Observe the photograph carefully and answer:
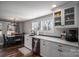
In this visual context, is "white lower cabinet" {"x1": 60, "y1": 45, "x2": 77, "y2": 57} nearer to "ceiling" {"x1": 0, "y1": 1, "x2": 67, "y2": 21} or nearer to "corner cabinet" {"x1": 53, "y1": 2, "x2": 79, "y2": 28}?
"corner cabinet" {"x1": 53, "y1": 2, "x2": 79, "y2": 28}

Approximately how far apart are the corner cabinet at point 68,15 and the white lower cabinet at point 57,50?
2.26 ft

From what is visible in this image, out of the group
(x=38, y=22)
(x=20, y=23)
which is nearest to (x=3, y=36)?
(x=20, y=23)

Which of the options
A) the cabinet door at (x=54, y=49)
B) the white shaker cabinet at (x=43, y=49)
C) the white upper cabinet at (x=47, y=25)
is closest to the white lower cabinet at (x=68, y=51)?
the cabinet door at (x=54, y=49)

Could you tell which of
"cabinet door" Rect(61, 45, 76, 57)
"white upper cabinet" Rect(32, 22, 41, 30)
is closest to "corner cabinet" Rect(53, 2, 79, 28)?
"cabinet door" Rect(61, 45, 76, 57)

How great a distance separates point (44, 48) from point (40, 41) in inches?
16.1

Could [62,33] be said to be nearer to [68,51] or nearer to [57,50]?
[57,50]

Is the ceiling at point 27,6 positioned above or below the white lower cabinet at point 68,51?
above

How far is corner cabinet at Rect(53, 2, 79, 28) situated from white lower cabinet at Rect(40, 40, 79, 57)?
69 centimetres

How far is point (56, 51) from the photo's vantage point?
252cm

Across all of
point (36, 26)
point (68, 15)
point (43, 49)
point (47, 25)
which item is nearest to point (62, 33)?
point (68, 15)

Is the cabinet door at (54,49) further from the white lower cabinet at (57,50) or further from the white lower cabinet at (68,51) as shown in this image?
the white lower cabinet at (68,51)

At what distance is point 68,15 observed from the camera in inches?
102

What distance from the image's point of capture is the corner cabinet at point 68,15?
2270 mm

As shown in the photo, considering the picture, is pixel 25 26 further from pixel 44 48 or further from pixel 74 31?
pixel 74 31
